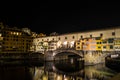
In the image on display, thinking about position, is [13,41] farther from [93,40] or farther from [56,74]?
[56,74]

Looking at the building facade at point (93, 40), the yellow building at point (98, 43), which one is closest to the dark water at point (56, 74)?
the yellow building at point (98, 43)

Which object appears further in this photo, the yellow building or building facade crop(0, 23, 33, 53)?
building facade crop(0, 23, 33, 53)

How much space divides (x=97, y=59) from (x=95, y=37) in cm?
946

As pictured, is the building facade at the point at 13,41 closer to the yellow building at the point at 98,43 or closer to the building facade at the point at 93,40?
the building facade at the point at 93,40

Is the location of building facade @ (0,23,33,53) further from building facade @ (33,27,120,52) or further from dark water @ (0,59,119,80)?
dark water @ (0,59,119,80)

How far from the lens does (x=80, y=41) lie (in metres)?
60.3

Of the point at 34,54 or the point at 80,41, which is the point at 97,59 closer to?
the point at 80,41

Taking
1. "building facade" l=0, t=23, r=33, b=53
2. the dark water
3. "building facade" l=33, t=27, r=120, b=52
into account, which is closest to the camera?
the dark water

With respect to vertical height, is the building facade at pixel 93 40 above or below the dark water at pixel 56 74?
above

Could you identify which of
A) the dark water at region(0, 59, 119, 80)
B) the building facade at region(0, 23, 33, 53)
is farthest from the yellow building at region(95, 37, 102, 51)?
the building facade at region(0, 23, 33, 53)

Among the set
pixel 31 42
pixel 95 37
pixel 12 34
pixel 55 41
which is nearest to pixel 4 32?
pixel 12 34

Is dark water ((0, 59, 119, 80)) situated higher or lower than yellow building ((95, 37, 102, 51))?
lower

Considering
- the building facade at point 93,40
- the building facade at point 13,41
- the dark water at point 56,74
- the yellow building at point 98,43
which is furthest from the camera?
the building facade at point 13,41

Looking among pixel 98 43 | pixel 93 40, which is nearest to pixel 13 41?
pixel 93 40
